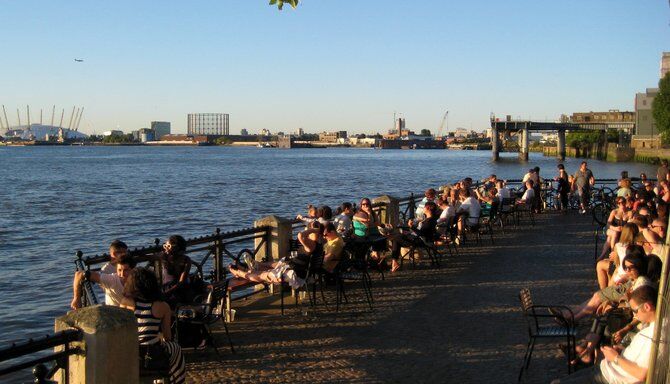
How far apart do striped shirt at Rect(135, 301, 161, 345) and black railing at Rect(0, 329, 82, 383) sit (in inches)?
34.3

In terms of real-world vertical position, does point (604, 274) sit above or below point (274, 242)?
below

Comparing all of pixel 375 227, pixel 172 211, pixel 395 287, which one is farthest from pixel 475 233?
pixel 172 211

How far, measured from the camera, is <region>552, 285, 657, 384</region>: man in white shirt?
5.75 m

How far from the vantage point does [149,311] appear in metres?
6.78

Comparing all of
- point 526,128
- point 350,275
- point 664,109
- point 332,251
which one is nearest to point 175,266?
point 332,251

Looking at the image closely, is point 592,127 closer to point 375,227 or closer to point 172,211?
point 172,211

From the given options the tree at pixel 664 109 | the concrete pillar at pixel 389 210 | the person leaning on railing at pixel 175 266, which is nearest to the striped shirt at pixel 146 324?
the person leaning on railing at pixel 175 266

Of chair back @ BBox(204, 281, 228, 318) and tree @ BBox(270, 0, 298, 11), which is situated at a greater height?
tree @ BBox(270, 0, 298, 11)

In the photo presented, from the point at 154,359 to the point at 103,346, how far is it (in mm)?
954

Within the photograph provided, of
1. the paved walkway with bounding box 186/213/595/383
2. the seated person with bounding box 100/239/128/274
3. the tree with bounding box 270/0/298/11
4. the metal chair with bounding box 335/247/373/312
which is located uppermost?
the tree with bounding box 270/0/298/11

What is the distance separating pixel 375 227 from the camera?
14000mm

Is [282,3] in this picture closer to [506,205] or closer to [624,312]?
[624,312]

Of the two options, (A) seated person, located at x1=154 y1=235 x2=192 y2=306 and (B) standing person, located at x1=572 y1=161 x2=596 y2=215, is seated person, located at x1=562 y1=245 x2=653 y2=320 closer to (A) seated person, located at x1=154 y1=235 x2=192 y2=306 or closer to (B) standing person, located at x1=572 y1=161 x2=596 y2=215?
(A) seated person, located at x1=154 y1=235 x2=192 y2=306

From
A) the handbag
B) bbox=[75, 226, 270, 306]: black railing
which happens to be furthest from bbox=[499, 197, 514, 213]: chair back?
the handbag
